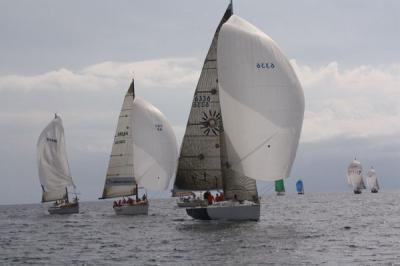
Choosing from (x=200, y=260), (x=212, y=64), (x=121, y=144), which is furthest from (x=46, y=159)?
(x=200, y=260)

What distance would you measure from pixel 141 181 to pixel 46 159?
1578 cm

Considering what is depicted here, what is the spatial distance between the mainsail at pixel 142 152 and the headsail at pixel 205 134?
58.6 ft

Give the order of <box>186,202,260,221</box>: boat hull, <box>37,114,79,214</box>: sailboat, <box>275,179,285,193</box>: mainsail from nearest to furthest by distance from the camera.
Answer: <box>186,202,260,221</box>: boat hull < <box>275,179,285,193</box>: mainsail < <box>37,114,79,214</box>: sailboat

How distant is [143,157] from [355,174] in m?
102

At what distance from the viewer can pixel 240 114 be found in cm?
4600

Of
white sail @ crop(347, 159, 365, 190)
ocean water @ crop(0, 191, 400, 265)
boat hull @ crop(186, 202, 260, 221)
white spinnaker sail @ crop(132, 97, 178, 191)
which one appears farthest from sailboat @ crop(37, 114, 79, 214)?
white sail @ crop(347, 159, 365, 190)

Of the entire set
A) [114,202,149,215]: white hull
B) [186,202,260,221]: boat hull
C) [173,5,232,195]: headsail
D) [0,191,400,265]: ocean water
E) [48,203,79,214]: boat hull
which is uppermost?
[173,5,232,195]: headsail

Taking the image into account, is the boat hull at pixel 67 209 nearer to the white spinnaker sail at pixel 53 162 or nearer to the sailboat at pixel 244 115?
the white spinnaker sail at pixel 53 162

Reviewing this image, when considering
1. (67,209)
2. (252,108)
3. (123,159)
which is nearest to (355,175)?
(67,209)

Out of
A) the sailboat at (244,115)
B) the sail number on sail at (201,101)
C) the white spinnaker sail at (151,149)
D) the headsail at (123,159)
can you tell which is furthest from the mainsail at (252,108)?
the headsail at (123,159)

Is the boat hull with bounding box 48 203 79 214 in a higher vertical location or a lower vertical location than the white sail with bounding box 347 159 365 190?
lower

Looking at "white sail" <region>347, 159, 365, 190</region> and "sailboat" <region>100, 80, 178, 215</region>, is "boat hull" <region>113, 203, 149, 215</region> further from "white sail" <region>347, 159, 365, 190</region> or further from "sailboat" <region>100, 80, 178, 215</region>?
"white sail" <region>347, 159, 365, 190</region>

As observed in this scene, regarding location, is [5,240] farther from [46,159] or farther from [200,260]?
[46,159]

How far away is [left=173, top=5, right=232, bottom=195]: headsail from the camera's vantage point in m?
50.4
